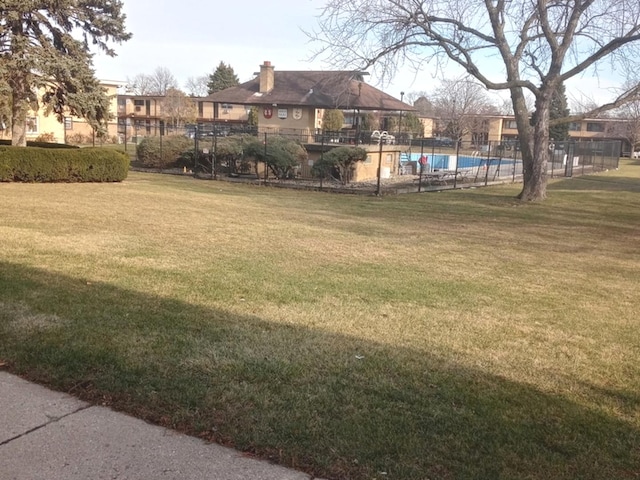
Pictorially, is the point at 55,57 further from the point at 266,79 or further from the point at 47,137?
the point at 266,79

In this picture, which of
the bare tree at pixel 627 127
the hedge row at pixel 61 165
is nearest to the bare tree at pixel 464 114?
the bare tree at pixel 627 127

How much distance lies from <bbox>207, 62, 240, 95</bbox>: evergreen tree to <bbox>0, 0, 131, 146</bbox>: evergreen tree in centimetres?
6786

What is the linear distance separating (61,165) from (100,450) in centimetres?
1696

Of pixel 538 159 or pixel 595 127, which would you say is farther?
pixel 595 127

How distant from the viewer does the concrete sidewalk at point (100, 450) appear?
294 centimetres

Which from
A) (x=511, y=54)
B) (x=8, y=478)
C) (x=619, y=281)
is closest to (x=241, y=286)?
(x=8, y=478)

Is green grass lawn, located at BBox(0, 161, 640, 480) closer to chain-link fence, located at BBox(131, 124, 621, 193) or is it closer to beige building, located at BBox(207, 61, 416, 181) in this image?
chain-link fence, located at BBox(131, 124, 621, 193)

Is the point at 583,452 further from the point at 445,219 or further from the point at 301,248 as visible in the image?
the point at 445,219

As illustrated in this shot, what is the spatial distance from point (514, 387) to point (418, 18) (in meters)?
16.3

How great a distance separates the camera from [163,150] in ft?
91.1

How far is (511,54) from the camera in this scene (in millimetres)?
19234

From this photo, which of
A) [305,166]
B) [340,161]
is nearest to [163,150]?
[305,166]

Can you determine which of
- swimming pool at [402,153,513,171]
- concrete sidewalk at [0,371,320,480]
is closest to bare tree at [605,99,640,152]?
swimming pool at [402,153,513,171]

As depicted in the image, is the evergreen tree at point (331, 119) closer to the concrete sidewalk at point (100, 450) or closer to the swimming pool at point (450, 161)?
the swimming pool at point (450, 161)
